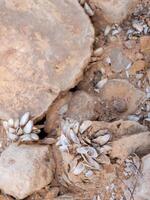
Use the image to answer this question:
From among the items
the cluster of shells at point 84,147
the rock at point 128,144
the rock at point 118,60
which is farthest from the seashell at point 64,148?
the rock at point 118,60

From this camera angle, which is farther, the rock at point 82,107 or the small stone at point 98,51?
the small stone at point 98,51

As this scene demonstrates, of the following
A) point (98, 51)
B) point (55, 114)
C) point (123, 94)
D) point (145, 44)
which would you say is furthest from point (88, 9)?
point (55, 114)

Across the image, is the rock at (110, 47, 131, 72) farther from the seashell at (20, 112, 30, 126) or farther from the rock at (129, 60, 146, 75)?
the seashell at (20, 112, 30, 126)

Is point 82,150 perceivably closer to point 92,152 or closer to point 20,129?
point 92,152

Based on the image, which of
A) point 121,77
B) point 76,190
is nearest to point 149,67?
point 121,77

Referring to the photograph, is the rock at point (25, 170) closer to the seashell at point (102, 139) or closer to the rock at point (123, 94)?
the seashell at point (102, 139)

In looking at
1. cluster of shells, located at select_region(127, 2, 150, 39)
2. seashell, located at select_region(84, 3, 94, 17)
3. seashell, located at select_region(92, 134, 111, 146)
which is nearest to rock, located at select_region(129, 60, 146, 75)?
cluster of shells, located at select_region(127, 2, 150, 39)
